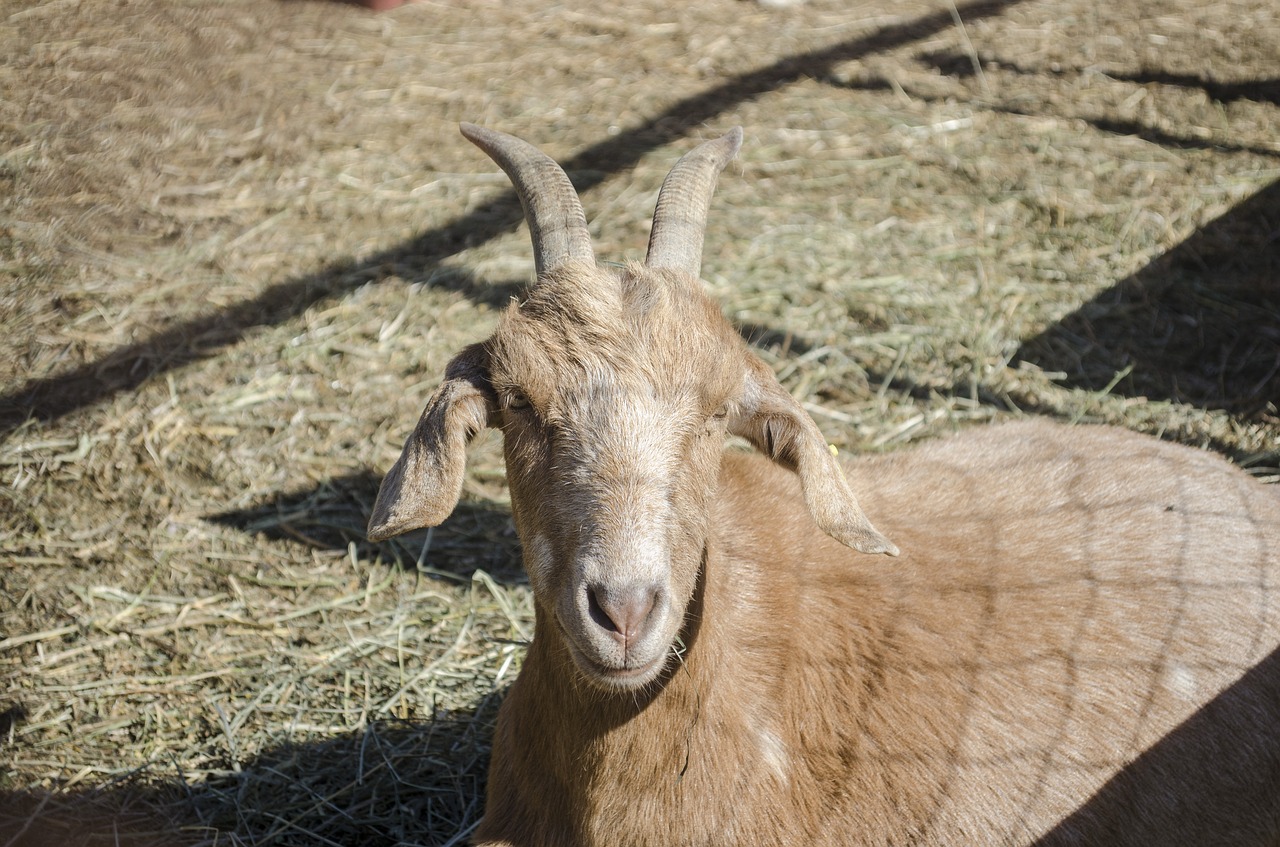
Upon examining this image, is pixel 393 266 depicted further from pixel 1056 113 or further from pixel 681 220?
pixel 1056 113

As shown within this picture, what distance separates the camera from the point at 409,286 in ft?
19.2

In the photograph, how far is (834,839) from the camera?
279cm

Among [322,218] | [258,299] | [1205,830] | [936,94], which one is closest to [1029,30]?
[936,94]

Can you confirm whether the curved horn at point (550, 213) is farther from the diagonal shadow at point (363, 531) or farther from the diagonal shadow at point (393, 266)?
the diagonal shadow at point (393, 266)

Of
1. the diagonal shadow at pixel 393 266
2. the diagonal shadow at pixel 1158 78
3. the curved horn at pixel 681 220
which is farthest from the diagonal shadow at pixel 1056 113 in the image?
the curved horn at pixel 681 220

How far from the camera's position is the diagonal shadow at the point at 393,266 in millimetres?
4938

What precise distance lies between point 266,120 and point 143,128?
803 millimetres

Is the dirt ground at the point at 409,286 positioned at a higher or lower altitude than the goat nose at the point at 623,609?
lower

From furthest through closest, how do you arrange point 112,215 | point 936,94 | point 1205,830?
1. point 936,94
2. point 112,215
3. point 1205,830

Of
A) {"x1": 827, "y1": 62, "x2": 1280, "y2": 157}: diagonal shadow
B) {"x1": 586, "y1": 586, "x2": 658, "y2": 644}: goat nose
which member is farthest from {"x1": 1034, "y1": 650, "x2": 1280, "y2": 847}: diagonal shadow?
{"x1": 827, "y1": 62, "x2": 1280, "y2": 157}: diagonal shadow

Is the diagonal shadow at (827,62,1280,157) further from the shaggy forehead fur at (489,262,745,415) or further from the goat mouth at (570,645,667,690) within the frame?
the goat mouth at (570,645,667,690)

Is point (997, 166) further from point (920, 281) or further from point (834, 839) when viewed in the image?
point (834, 839)

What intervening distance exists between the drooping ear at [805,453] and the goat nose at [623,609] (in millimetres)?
607

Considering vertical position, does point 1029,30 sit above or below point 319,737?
above
